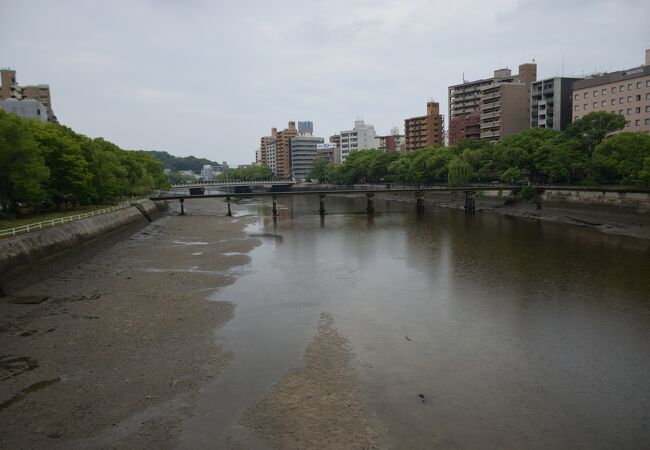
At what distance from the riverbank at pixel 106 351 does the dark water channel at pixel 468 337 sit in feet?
4.11

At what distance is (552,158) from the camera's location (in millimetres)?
67000

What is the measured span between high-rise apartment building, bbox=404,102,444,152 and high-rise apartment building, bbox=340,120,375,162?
153ft

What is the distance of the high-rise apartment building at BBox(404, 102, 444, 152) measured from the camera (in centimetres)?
13312

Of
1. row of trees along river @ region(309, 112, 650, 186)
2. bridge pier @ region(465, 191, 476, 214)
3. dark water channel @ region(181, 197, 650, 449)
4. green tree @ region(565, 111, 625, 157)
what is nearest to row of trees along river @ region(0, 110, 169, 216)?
dark water channel @ region(181, 197, 650, 449)

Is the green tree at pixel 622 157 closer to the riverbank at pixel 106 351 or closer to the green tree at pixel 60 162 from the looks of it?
the riverbank at pixel 106 351

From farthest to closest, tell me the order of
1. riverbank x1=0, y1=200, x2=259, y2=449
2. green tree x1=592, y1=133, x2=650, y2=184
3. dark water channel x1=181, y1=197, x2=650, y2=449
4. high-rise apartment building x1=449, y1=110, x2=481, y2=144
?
1. high-rise apartment building x1=449, y1=110, x2=481, y2=144
2. green tree x1=592, y1=133, x2=650, y2=184
3. dark water channel x1=181, y1=197, x2=650, y2=449
4. riverbank x1=0, y1=200, x2=259, y2=449

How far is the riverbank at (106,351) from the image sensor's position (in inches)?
480

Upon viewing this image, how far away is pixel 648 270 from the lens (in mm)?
30797

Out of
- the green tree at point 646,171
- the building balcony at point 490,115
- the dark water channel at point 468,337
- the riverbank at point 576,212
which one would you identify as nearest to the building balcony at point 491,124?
the building balcony at point 490,115

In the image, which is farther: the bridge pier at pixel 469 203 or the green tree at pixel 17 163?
the bridge pier at pixel 469 203

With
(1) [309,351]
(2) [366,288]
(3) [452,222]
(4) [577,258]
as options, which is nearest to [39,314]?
(1) [309,351]

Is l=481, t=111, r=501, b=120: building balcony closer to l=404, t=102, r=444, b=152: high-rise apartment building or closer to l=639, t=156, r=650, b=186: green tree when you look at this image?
l=404, t=102, r=444, b=152: high-rise apartment building

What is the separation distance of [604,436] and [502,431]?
8.66 ft

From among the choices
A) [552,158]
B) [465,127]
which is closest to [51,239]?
[552,158]
